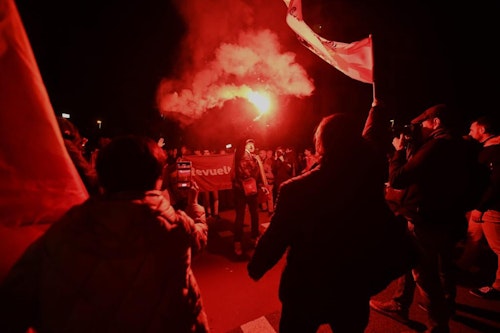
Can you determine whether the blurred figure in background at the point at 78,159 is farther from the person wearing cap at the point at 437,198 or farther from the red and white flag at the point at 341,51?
the red and white flag at the point at 341,51

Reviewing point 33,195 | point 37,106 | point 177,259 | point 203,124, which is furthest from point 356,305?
point 203,124

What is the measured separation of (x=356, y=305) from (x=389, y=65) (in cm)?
235

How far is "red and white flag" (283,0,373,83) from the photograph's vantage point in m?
3.55

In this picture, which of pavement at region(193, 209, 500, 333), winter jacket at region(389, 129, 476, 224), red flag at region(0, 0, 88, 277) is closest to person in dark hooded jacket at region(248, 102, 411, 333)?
winter jacket at region(389, 129, 476, 224)

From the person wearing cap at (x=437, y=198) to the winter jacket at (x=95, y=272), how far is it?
242 centimetres

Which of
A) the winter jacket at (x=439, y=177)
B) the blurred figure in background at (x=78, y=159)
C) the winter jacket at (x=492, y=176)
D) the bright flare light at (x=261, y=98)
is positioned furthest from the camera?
the bright flare light at (x=261, y=98)

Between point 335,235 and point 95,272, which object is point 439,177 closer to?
point 335,235

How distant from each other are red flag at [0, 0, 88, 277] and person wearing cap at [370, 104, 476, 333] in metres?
2.82

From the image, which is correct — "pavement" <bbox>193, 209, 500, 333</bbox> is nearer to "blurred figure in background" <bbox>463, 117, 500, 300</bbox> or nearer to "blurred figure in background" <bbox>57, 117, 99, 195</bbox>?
"blurred figure in background" <bbox>463, 117, 500, 300</bbox>

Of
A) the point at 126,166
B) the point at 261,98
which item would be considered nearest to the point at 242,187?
the point at 261,98

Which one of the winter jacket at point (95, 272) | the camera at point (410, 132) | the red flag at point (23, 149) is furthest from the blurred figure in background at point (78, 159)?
the camera at point (410, 132)

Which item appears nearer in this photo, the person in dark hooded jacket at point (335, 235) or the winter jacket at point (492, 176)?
the person in dark hooded jacket at point (335, 235)

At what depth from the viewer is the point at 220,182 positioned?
9.48 meters

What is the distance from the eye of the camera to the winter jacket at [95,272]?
4.07 ft
